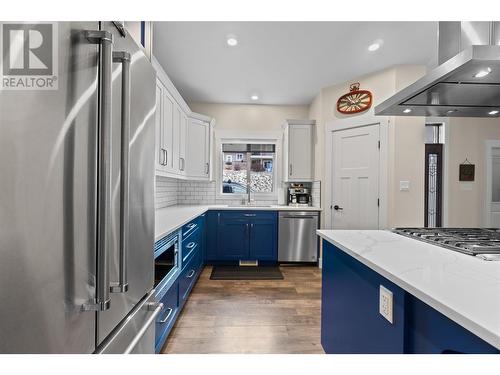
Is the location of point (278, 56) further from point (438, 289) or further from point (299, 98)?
point (438, 289)

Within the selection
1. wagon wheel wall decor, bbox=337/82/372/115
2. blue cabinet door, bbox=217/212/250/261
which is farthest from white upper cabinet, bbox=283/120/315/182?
blue cabinet door, bbox=217/212/250/261

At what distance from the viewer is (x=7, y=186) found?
53cm

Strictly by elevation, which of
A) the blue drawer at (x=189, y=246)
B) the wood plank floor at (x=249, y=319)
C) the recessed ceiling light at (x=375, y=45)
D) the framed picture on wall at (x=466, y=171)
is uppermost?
the recessed ceiling light at (x=375, y=45)

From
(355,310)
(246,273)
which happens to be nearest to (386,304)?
(355,310)

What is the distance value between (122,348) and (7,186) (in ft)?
2.42

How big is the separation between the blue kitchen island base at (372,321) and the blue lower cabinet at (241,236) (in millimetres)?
2203

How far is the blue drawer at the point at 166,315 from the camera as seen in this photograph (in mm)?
1645

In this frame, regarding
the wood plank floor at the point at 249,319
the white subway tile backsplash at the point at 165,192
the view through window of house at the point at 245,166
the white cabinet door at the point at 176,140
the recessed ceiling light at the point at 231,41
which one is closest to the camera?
the wood plank floor at the point at 249,319

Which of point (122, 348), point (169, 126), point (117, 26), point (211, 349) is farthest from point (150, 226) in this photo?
point (169, 126)

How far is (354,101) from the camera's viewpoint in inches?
139

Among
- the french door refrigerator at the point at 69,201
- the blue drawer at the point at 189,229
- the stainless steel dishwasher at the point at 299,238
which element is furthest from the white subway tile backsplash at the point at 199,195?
the french door refrigerator at the point at 69,201

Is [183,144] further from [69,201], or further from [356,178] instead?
[69,201]

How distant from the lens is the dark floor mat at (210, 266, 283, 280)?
3.43 meters

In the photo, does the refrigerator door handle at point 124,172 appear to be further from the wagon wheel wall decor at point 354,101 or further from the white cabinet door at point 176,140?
the wagon wheel wall decor at point 354,101
